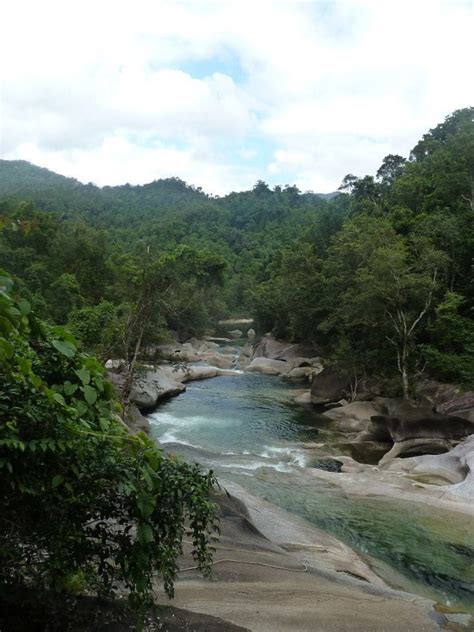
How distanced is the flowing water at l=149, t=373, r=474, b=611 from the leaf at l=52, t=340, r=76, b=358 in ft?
30.0

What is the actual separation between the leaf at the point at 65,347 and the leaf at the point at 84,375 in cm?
23

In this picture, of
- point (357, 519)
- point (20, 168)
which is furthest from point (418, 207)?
point (20, 168)

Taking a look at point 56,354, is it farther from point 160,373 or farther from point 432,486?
point 160,373

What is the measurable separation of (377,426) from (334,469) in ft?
15.8

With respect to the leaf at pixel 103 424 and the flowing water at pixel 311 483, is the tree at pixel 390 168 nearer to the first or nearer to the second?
→ the flowing water at pixel 311 483

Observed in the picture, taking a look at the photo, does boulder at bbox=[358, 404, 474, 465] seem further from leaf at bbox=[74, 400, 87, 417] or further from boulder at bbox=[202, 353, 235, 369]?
boulder at bbox=[202, 353, 235, 369]

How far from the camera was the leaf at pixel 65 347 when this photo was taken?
11.5ft

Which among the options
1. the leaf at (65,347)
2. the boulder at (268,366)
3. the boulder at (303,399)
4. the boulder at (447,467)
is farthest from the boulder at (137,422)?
the boulder at (268,366)

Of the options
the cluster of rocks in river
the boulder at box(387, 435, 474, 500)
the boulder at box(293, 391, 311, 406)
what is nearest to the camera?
the boulder at box(387, 435, 474, 500)

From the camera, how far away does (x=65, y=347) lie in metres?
3.60

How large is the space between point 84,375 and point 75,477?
798 mm

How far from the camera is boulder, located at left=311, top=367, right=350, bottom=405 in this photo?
29.2 metres

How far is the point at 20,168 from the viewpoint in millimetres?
173125

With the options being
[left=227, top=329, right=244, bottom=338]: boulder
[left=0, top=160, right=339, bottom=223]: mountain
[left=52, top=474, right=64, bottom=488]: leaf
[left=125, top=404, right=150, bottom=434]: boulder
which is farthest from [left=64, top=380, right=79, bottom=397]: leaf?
[left=0, top=160, right=339, bottom=223]: mountain
